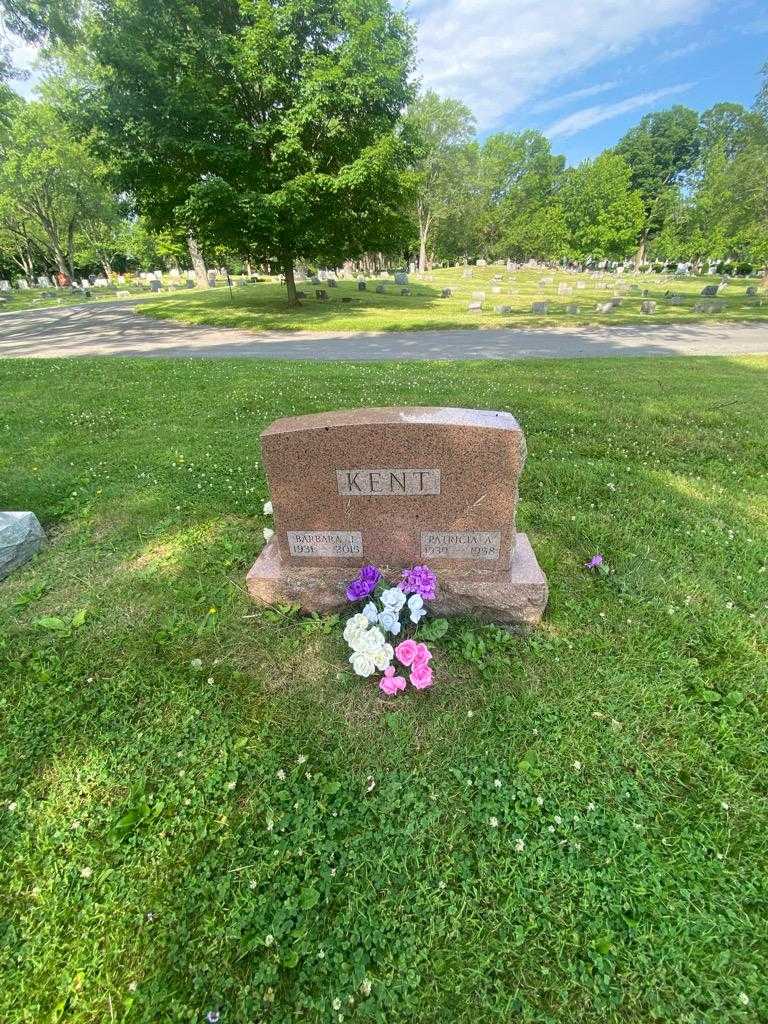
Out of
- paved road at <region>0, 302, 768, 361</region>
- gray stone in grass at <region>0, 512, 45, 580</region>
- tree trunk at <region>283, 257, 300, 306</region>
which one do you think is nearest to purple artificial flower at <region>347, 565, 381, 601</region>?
gray stone in grass at <region>0, 512, 45, 580</region>

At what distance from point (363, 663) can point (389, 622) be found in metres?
0.28

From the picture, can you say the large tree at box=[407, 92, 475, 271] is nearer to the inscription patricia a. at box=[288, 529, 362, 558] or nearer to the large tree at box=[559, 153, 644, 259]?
the large tree at box=[559, 153, 644, 259]

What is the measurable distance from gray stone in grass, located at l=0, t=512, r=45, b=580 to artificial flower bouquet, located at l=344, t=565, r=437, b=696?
3043mm

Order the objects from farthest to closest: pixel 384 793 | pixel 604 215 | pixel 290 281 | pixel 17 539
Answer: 1. pixel 604 215
2. pixel 290 281
3. pixel 17 539
4. pixel 384 793

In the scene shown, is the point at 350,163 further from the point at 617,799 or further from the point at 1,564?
the point at 617,799

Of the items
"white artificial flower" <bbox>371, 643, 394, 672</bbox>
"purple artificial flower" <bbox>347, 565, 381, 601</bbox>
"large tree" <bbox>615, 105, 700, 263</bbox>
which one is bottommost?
"white artificial flower" <bbox>371, 643, 394, 672</bbox>

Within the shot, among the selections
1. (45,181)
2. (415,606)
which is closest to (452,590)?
(415,606)

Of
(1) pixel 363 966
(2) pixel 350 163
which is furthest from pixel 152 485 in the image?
(2) pixel 350 163

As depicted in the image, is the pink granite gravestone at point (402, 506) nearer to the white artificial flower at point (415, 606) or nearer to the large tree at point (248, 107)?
the white artificial flower at point (415, 606)

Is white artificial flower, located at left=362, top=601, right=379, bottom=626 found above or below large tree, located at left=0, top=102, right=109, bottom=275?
below

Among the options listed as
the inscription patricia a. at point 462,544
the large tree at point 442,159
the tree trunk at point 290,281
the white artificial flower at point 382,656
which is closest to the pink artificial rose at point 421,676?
the white artificial flower at point 382,656

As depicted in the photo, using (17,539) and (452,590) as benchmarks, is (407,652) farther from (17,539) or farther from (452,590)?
(17,539)

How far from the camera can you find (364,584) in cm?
296

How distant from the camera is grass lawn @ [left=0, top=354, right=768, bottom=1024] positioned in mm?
1758
